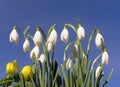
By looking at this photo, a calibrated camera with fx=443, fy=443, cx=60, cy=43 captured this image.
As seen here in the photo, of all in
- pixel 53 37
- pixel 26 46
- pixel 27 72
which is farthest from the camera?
pixel 26 46

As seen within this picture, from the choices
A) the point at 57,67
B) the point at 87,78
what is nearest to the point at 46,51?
the point at 57,67

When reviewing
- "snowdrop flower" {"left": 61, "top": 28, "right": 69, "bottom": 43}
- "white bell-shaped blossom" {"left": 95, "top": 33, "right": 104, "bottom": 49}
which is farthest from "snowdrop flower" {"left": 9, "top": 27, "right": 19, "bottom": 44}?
"white bell-shaped blossom" {"left": 95, "top": 33, "right": 104, "bottom": 49}

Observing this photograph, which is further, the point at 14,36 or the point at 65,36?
the point at 14,36

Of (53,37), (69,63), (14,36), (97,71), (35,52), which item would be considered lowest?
(97,71)

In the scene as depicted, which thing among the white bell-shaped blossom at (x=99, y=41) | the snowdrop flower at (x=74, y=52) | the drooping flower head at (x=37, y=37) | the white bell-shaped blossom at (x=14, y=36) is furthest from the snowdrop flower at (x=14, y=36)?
the white bell-shaped blossom at (x=99, y=41)

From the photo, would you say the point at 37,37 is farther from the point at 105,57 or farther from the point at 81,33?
the point at 105,57

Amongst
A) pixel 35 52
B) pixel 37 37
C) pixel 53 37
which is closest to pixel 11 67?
pixel 35 52

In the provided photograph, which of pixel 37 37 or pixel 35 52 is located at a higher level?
pixel 37 37

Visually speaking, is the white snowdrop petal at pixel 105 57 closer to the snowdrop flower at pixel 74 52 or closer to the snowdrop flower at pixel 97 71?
the snowdrop flower at pixel 97 71

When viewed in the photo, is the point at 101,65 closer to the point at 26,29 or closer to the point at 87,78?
the point at 87,78

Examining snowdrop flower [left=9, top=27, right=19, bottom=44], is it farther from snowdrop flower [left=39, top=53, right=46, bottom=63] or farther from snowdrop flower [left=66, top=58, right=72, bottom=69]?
snowdrop flower [left=66, top=58, right=72, bottom=69]

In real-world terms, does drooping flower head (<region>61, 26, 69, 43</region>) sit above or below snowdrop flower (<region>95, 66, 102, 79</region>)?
above
